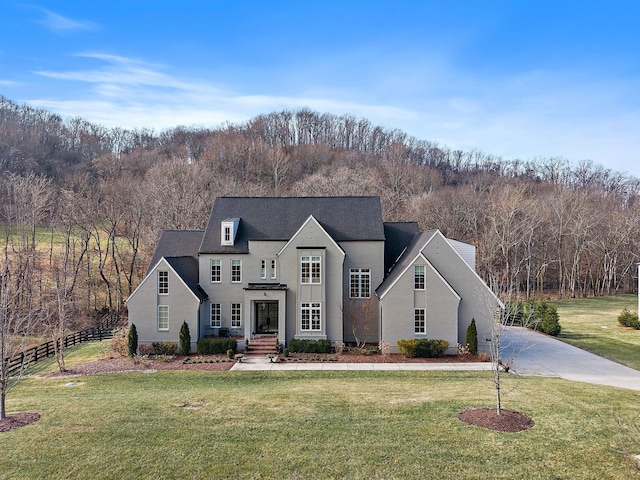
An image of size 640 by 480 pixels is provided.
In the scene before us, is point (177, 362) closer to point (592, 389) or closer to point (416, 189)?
point (592, 389)

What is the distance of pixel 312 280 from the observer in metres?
27.0

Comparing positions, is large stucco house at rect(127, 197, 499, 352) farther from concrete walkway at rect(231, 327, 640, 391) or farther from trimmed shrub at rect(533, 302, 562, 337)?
trimmed shrub at rect(533, 302, 562, 337)

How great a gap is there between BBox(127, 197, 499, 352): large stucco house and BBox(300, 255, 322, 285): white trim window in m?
0.06

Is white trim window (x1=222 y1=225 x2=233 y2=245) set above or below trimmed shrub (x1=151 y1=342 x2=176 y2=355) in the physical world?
above

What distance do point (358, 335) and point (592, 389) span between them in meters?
12.8

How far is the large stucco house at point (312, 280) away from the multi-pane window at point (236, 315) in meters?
0.06

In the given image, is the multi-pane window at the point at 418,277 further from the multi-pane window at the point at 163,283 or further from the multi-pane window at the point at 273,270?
the multi-pane window at the point at 163,283

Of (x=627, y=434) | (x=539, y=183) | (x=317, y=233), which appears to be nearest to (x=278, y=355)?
(x=317, y=233)

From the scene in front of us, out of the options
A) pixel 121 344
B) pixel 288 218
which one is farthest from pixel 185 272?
pixel 288 218

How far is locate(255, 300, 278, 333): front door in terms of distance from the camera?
28266mm

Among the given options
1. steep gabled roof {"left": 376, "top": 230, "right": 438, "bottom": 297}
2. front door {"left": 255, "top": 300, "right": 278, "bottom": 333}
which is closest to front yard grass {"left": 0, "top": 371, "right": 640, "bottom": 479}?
steep gabled roof {"left": 376, "top": 230, "right": 438, "bottom": 297}

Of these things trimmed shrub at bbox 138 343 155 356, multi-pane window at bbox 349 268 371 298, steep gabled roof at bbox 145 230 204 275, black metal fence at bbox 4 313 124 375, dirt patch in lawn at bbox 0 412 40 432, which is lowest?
black metal fence at bbox 4 313 124 375

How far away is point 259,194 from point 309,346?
3726cm

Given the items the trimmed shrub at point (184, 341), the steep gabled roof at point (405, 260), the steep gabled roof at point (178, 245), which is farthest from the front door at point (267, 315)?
the steep gabled roof at point (405, 260)
